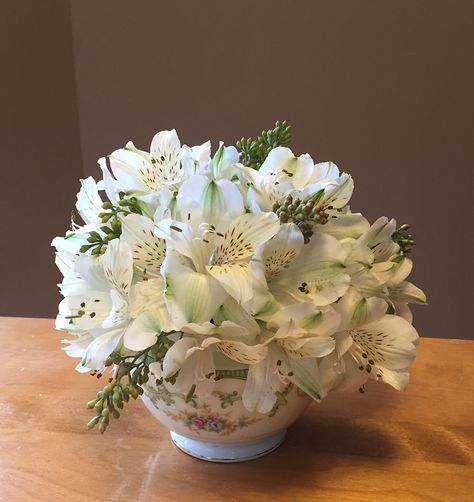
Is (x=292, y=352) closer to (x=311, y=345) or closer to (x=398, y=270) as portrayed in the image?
(x=311, y=345)

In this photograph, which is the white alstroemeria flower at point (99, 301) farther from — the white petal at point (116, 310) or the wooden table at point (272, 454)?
the wooden table at point (272, 454)

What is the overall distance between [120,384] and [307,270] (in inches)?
8.1

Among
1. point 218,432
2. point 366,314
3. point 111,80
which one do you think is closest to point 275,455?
point 218,432

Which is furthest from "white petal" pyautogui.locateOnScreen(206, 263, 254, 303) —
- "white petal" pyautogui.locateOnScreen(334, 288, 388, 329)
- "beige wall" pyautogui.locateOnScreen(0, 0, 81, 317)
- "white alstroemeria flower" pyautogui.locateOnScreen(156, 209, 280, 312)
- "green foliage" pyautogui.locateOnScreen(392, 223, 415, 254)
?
"beige wall" pyautogui.locateOnScreen(0, 0, 81, 317)

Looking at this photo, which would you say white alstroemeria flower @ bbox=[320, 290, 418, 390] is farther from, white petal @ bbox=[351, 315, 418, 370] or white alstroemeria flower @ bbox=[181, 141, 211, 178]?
white alstroemeria flower @ bbox=[181, 141, 211, 178]

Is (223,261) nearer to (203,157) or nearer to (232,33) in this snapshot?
(203,157)

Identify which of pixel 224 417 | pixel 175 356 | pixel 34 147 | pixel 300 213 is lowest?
pixel 34 147

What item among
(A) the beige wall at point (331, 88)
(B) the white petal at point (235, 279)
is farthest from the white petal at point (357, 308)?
(A) the beige wall at point (331, 88)

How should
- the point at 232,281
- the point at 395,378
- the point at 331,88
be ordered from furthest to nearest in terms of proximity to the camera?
the point at 331,88 < the point at 395,378 < the point at 232,281

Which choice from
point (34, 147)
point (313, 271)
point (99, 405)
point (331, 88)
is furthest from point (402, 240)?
point (34, 147)

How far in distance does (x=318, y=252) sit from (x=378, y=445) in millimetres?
272

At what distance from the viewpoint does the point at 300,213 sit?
2.02 ft

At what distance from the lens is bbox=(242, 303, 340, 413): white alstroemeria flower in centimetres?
60

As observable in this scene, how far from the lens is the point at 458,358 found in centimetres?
97
